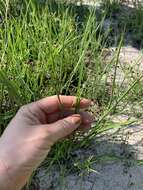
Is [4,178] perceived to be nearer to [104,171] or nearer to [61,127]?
[61,127]

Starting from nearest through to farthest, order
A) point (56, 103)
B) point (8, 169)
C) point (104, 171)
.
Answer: point (8, 169) → point (56, 103) → point (104, 171)

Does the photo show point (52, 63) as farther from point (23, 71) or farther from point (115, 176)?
point (115, 176)

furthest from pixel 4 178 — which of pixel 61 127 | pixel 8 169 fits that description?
pixel 61 127

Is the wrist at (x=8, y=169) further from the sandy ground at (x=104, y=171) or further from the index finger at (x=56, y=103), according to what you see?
the sandy ground at (x=104, y=171)

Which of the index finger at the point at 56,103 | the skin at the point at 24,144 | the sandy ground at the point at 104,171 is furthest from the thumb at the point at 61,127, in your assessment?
the sandy ground at the point at 104,171

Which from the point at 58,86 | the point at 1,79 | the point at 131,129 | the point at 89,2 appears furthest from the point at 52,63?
the point at 89,2

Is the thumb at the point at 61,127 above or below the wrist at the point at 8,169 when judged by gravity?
above
